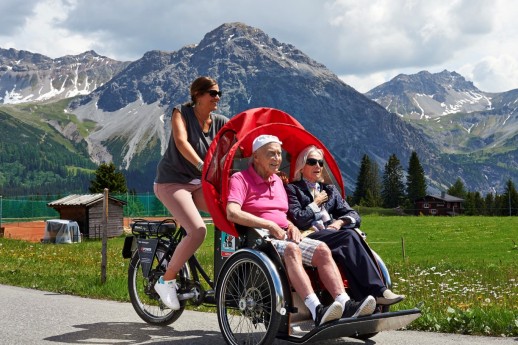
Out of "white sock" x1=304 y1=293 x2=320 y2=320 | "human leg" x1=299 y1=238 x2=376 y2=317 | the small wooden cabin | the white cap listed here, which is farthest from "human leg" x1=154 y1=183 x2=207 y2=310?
the small wooden cabin

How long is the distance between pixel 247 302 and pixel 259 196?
99 cm

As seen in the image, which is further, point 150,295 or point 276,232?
point 150,295

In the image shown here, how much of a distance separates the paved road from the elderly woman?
0.95 m

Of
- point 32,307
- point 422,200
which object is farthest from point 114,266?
point 422,200

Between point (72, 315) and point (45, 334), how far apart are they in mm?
1285

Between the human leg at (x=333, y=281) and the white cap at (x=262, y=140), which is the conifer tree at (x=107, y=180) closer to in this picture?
the white cap at (x=262, y=140)

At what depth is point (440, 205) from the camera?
166 m

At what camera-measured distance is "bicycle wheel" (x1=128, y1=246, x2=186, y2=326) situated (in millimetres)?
7582

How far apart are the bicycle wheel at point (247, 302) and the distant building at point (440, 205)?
489 ft

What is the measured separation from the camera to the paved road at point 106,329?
21.5 feet

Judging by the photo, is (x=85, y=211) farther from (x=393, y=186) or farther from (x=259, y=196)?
(x=393, y=186)

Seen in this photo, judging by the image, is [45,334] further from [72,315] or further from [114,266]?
[114,266]

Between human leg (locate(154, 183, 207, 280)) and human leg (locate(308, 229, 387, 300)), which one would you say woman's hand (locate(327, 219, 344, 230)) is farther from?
human leg (locate(154, 183, 207, 280))

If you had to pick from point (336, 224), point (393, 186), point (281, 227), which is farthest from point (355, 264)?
point (393, 186)
